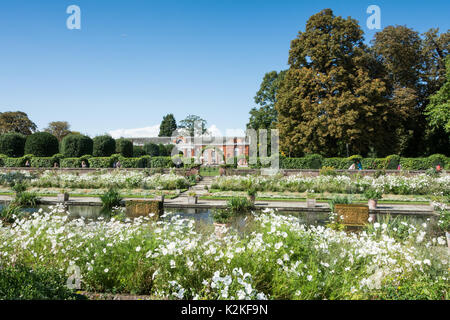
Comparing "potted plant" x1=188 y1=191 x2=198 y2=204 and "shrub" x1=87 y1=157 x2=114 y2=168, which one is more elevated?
"shrub" x1=87 y1=157 x2=114 y2=168

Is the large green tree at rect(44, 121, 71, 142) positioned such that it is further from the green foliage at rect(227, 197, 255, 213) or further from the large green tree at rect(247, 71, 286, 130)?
the green foliage at rect(227, 197, 255, 213)

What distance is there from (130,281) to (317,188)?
14337mm

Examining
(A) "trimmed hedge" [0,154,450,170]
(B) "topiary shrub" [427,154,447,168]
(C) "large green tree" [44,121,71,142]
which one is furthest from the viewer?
(C) "large green tree" [44,121,71,142]

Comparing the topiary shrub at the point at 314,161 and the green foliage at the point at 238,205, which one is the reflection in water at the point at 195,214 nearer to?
the green foliage at the point at 238,205

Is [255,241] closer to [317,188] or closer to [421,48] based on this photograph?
[317,188]

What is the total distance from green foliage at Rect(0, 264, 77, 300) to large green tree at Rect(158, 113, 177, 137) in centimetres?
6887

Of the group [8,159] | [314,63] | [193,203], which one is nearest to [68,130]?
[8,159]

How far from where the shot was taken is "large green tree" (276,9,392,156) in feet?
79.7

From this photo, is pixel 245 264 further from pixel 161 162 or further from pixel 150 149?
pixel 150 149

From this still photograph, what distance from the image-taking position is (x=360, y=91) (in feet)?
79.6

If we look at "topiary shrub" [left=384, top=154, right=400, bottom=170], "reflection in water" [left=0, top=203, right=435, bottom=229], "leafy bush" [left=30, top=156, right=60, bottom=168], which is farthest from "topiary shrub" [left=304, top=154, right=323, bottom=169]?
"leafy bush" [left=30, top=156, right=60, bottom=168]

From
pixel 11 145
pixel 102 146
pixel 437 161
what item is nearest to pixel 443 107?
pixel 437 161

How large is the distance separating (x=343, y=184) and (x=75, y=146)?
27.5 meters

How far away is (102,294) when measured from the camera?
3.75m
